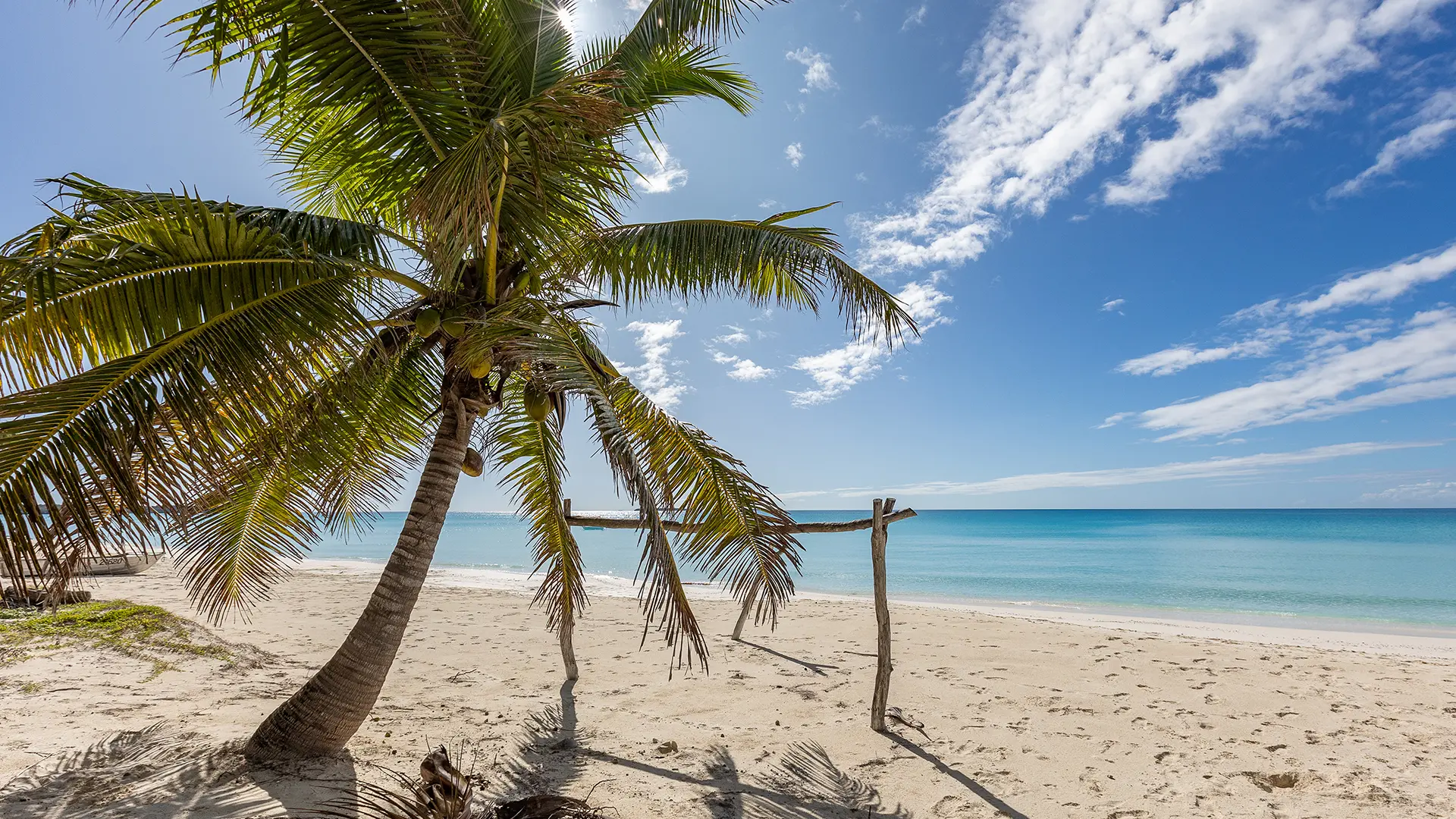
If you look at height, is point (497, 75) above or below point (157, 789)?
above

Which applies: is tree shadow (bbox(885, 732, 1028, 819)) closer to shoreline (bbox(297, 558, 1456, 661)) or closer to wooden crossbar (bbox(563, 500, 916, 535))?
wooden crossbar (bbox(563, 500, 916, 535))

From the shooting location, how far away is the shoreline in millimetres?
10742

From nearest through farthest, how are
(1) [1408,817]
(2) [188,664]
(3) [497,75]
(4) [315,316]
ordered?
(4) [315,316], (3) [497,75], (1) [1408,817], (2) [188,664]

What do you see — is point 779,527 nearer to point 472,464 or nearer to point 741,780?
point 741,780

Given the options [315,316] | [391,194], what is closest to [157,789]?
[315,316]


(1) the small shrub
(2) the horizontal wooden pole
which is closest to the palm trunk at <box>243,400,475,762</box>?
(2) the horizontal wooden pole

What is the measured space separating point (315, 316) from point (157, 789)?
297 centimetres

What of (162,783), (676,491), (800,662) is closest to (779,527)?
(676,491)

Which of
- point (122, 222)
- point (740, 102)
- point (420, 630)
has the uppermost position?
point (740, 102)

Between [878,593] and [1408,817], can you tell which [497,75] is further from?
[1408,817]

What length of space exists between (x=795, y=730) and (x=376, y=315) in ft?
15.3

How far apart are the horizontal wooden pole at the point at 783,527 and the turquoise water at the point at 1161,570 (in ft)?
10.1

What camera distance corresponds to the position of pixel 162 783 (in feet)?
12.8

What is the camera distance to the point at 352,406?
14.6ft
